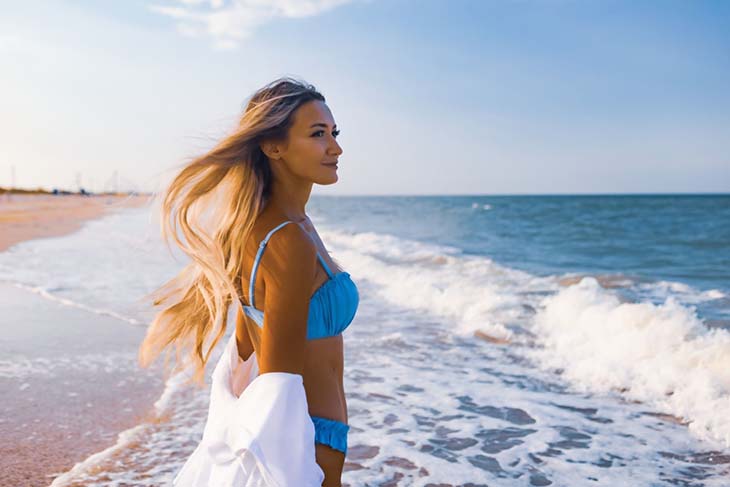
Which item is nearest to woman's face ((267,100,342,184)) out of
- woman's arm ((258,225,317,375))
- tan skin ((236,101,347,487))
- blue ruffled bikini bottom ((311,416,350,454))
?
tan skin ((236,101,347,487))

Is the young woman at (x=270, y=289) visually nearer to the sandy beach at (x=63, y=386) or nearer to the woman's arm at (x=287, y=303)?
the woman's arm at (x=287, y=303)

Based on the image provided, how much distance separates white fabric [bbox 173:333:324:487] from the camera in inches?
72.9

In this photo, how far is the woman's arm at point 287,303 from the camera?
1.92m

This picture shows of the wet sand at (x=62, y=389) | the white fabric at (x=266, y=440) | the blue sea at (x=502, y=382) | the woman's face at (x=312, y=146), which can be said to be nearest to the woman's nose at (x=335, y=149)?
the woman's face at (x=312, y=146)

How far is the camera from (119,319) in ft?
29.2

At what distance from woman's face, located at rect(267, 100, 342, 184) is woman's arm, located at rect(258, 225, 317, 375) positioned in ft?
1.16

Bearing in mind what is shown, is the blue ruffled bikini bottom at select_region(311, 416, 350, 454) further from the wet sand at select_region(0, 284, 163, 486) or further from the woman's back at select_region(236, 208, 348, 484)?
the wet sand at select_region(0, 284, 163, 486)

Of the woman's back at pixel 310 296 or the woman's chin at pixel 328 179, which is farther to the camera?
the woman's chin at pixel 328 179

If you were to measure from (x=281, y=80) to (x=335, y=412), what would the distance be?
1156mm

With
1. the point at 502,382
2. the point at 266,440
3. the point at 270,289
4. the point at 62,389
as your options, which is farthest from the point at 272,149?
the point at 502,382

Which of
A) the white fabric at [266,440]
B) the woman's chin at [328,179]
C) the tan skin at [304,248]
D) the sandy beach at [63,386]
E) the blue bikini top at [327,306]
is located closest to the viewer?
the white fabric at [266,440]

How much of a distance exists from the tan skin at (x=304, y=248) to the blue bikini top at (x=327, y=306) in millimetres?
22

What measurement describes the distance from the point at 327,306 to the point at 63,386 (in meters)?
4.62

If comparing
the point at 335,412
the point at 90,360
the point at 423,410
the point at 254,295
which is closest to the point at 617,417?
the point at 423,410
